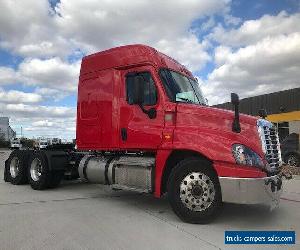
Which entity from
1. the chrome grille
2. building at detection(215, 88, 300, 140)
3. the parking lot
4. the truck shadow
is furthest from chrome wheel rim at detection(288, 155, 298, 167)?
the chrome grille

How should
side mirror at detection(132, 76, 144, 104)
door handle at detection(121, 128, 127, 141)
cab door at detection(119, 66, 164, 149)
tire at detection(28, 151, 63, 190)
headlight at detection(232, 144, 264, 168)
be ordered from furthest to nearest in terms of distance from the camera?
tire at detection(28, 151, 63, 190) → door handle at detection(121, 128, 127, 141) → side mirror at detection(132, 76, 144, 104) → cab door at detection(119, 66, 164, 149) → headlight at detection(232, 144, 264, 168)

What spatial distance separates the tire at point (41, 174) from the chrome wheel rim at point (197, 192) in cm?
489

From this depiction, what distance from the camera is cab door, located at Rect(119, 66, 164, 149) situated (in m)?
8.06

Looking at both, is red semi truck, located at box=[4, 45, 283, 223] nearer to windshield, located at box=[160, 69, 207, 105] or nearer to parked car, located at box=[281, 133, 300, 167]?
windshield, located at box=[160, 69, 207, 105]

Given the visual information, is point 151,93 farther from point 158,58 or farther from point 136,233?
point 136,233

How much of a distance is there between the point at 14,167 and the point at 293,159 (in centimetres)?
1220

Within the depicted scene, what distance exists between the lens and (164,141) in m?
7.85

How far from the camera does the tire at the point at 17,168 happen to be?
477 inches

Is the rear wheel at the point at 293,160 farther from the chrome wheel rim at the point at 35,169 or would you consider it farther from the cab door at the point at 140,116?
the cab door at the point at 140,116

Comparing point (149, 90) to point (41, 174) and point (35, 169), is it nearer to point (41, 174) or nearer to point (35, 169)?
point (41, 174)

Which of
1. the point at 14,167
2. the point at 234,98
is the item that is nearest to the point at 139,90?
the point at 234,98

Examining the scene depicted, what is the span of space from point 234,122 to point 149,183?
6.74 ft

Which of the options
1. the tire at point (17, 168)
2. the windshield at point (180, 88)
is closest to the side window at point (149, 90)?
the windshield at point (180, 88)

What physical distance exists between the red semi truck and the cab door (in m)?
0.02
